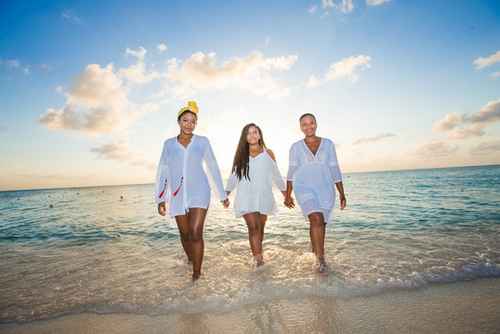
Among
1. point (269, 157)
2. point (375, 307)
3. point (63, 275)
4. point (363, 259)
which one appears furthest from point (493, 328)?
point (63, 275)

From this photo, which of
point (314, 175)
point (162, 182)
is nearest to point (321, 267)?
point (314, 175)

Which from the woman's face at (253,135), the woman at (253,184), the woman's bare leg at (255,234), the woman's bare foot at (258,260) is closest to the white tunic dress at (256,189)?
the woman at (253,184)

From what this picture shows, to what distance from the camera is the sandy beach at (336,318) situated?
280 centimetres

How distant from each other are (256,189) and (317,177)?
44.9 inches

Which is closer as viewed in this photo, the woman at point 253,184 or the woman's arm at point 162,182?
the woman's arm at point 162,182

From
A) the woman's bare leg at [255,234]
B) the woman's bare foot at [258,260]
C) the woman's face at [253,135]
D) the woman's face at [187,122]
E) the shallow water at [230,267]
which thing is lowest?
the shallow water at [230,267]

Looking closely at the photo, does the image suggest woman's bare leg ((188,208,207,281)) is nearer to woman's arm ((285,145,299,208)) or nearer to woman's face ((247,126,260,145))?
woman's face ((247,126,260,145))

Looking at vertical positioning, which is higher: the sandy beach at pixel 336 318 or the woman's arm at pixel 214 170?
the woman's arm at pixel 214 170

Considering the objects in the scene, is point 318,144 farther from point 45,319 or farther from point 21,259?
point 21,259

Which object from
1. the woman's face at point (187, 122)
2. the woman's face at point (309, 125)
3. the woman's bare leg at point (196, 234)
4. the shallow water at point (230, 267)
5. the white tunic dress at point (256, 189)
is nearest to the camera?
the shallow water at point (230, 267)

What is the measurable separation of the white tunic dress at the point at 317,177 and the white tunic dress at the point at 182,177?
59.3 inches

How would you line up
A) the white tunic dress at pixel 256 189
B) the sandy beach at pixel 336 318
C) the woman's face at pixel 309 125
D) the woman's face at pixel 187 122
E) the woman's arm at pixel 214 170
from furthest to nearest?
the white tunic dress at pixel 256 189 < the woman's face at pixel 309 125 < the woman's arm at pixel 214 170 < the woman's face at pixel 187 122 < the sandy beach at pixel 336 318

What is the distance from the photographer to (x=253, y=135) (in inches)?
197

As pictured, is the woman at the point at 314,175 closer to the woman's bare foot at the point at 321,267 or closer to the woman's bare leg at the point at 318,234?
the woman's bare leg at the point at 318,234
